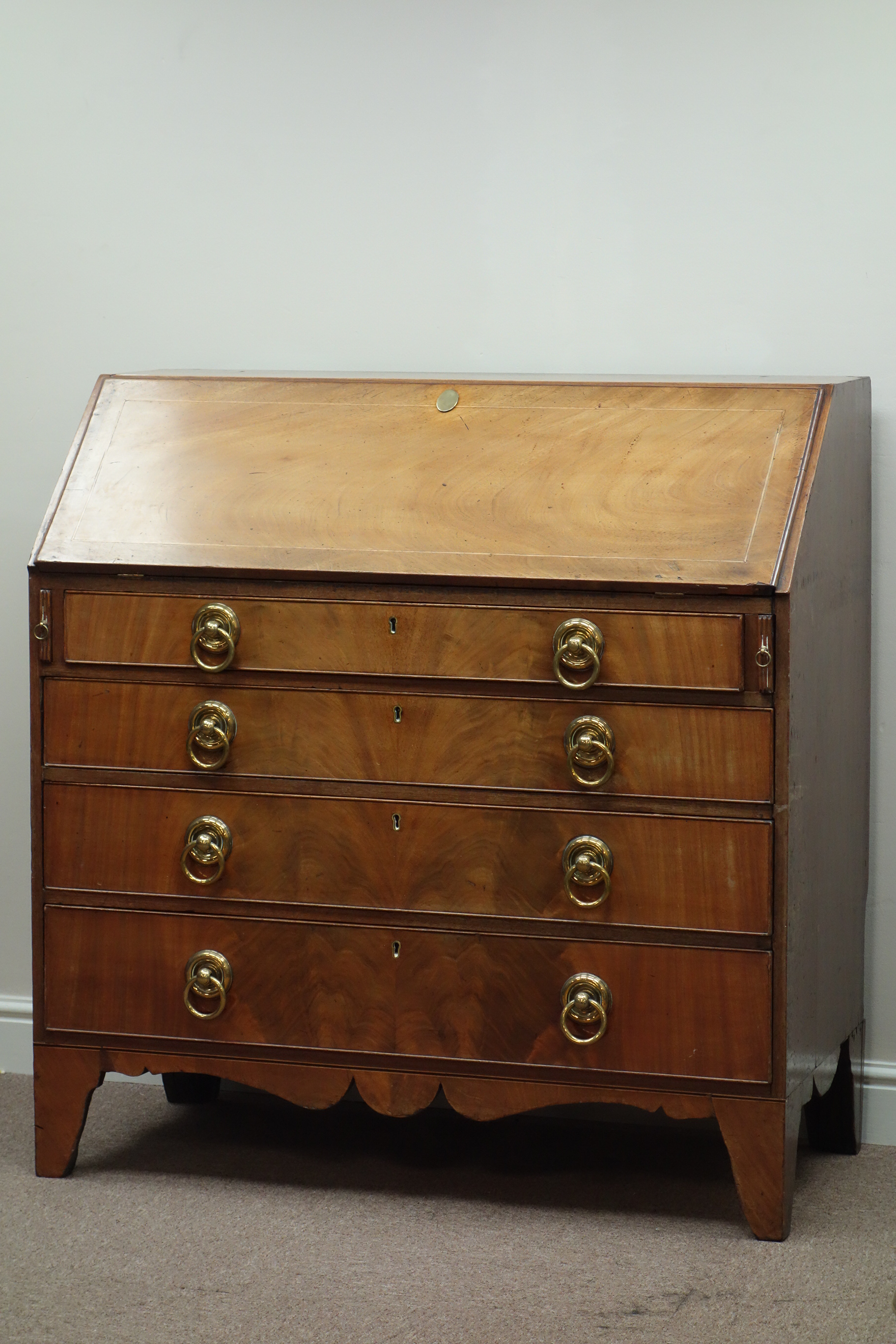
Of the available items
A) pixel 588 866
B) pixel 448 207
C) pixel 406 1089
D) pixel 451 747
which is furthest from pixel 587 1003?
pixel 448 207

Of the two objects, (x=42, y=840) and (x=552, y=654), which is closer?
(x=552, y=654)

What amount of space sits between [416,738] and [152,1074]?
117cm

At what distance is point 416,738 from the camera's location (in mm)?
2408

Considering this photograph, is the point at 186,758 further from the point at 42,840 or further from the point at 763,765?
the point at 763,765

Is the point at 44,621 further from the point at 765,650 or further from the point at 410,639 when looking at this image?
the point at 765,650

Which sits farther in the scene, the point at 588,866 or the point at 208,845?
the point at 208,845

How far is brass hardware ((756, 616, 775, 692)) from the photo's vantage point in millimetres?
2229

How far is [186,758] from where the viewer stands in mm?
2496

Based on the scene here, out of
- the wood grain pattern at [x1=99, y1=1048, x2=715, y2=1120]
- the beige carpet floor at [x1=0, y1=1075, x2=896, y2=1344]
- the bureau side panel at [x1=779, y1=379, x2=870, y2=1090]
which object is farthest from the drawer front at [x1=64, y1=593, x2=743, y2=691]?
the beige carpet floor at [x1=0, y1=1075, x2=896, y2=1344]

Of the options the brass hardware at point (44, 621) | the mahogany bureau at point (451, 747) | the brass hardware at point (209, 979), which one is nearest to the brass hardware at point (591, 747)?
the mahogany bureau at point (451, 747)

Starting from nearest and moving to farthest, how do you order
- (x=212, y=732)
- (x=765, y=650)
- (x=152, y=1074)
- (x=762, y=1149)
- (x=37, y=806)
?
(x=765, y=650) → (x=762, y=1149) → (x=212, y=732) → (x=37, y=806) → (x=152, y=1074)

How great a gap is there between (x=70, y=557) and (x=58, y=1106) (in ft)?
3.16

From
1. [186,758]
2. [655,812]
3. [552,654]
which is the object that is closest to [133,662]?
[186,758]

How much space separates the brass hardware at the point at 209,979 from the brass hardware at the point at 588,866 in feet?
1.97
